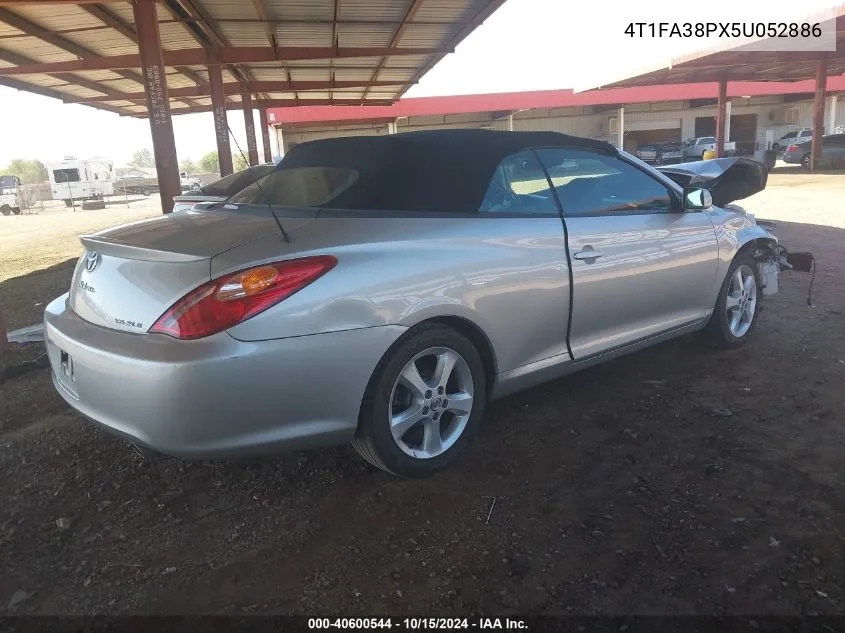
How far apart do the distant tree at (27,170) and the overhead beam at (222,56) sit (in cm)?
7479

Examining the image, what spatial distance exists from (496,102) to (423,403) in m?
33.4

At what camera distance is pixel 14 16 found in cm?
1020

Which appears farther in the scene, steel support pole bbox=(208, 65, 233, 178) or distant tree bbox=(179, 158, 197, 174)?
distant tree bbox=(179, 158, 197, 174)

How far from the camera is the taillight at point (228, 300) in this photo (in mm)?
2307

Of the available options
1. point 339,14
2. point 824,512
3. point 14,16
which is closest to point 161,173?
point 14,16

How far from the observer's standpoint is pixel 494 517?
2.61 metres

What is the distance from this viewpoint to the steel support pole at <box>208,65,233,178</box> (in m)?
14.5

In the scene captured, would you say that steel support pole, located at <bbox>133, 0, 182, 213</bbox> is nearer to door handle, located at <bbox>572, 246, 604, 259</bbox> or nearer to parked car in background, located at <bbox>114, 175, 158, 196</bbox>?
door handle, located at <bbox>572, 246, 604, 259</bbox>

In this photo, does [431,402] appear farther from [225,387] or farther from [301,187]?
[301,187]

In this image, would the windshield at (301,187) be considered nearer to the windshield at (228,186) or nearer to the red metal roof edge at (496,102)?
the windshield at (228,186)

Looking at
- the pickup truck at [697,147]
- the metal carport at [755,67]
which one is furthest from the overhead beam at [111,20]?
the pickup truck at [697,147]

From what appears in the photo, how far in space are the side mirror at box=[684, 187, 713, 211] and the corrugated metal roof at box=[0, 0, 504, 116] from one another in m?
7.91

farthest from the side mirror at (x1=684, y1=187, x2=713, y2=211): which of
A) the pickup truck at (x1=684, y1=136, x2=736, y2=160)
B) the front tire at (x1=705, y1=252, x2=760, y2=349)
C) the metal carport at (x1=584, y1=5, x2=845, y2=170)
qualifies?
the pickup truck at (x1=684, y1=136, x2=736, y2=160)

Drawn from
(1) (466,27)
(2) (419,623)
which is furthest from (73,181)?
(2) (419,623)
